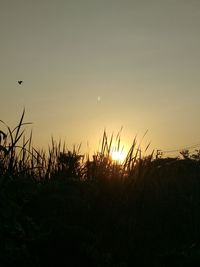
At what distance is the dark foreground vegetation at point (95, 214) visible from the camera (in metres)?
5.58

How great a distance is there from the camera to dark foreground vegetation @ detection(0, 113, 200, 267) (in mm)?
5578

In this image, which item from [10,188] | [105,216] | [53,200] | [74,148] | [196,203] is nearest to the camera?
[10,188]

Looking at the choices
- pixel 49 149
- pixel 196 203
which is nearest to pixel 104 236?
pixel 196 203

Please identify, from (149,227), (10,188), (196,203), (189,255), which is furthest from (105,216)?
(196,203)

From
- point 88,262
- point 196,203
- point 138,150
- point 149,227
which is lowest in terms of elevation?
point 88,262

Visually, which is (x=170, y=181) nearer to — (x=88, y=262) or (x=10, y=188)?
(x=88, y=262)

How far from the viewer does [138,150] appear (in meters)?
9.12

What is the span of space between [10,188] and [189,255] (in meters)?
2.54

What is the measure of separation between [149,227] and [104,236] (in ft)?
2.95

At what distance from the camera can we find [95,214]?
6871 mm

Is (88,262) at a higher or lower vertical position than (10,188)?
lower

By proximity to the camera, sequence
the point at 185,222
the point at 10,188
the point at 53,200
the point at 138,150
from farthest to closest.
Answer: the point at 138,150
the point at 185,222
the point at 53,200
the point at 10,188

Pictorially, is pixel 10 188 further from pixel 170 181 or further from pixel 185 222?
pixel 170 181

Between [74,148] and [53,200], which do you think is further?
[74,148]
